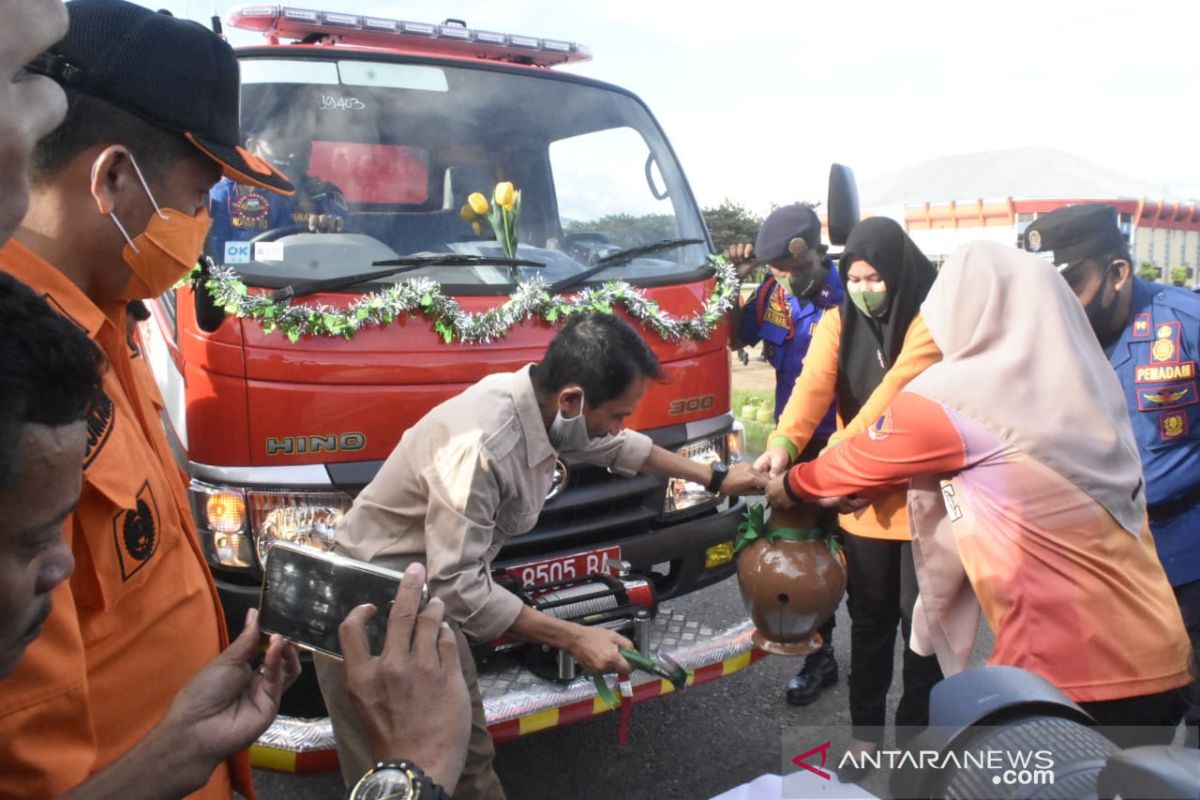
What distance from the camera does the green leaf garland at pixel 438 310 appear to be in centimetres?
251

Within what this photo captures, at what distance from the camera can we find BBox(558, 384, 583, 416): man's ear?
2.25 meters

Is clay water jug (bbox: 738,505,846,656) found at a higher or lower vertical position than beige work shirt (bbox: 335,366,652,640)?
lower

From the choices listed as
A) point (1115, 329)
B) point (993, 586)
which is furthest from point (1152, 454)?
point (993, 586)

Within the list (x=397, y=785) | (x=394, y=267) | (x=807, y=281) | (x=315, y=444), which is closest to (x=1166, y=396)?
(x=807, y=281)

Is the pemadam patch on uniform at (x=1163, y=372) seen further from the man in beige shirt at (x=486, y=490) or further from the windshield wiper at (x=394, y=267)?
the windshield wiper at (x=394, y=267)

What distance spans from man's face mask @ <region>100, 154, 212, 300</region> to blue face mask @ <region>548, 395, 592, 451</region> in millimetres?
954

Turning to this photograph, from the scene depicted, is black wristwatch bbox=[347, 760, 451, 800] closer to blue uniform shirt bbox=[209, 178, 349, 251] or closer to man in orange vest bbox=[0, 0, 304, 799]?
man in orange vest bbox=[0, 0, 304, 799]

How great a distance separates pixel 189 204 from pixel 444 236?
4.62ft

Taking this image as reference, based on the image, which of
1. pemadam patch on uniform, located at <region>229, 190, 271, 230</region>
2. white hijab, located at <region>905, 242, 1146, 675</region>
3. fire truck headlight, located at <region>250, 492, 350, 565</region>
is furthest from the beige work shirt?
pemadam patch on uniform, located at <region>229, 190, 271, 230</region>

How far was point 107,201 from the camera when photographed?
151 cm

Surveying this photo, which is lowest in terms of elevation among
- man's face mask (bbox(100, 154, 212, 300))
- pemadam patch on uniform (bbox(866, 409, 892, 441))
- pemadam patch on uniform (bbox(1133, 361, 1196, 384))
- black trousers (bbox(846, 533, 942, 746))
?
black trousers (bbox(846, 533, 942, 746))

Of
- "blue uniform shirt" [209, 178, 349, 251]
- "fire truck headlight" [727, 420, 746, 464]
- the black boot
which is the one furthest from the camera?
the black boot

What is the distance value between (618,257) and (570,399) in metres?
1.14

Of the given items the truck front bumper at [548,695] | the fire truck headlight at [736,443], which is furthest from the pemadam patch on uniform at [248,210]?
the fire truck headlight at [736,443]
